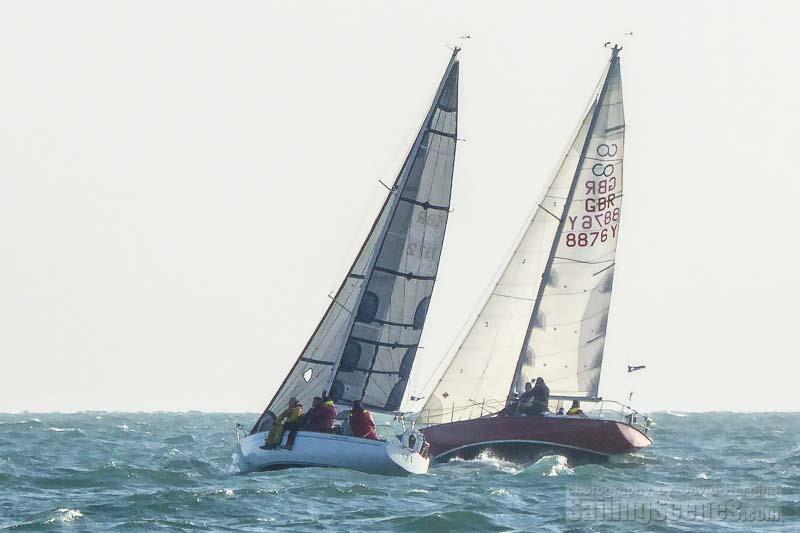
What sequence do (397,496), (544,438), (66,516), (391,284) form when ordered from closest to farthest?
1. (66,516)
2. (397,496)
3. (391,284)
4. (544,438)

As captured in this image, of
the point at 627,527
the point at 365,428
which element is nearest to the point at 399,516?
the point at 627,527

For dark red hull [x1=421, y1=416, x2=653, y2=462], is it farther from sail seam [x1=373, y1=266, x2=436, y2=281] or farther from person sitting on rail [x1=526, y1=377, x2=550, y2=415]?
sail seam [x1=373, y1=266, x2=436, y2=281]

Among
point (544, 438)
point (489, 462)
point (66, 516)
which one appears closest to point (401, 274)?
point (489, 462)

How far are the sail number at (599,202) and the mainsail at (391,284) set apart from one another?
576cm

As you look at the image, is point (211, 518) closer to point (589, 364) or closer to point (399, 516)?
point (399, 516)

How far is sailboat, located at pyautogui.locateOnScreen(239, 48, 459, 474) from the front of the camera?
117 ft

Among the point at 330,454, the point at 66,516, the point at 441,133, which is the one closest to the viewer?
the point at 66,516


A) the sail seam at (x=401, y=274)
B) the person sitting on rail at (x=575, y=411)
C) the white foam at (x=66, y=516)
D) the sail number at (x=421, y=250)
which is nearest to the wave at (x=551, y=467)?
the person sitting on rail at (x=575, y=411)

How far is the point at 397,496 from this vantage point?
27719mm

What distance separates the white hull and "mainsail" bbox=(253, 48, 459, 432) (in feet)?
12.5

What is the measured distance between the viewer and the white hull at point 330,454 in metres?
31.1

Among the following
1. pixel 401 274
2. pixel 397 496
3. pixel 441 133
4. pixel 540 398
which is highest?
pixel 441 133

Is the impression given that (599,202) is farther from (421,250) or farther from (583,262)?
(421,250)

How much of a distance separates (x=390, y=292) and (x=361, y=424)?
498 cm
